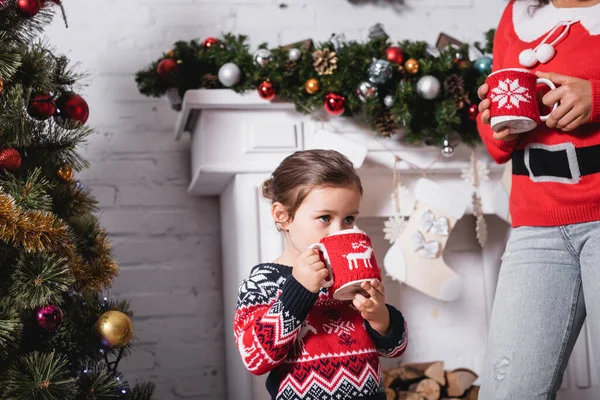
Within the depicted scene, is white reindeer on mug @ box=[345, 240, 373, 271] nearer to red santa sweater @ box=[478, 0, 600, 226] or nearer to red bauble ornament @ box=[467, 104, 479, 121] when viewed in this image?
red santa sweater @ box=[478, 0, 600, 226]

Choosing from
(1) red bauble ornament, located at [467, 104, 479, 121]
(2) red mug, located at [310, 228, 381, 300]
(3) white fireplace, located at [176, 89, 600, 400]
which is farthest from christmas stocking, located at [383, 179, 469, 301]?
(2) red mug, located at [310, 228, 381, 300]

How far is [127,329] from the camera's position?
1.43 meters

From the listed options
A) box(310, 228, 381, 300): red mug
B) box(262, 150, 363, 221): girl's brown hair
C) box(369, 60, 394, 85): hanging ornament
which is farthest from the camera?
box(369, 60, 394, 85): hanging ornament

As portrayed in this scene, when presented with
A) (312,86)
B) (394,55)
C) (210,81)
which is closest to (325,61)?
(312,86)

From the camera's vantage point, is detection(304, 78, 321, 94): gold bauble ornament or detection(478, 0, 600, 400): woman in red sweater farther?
detection(304, 78, 321, 94): gold bauble ornament

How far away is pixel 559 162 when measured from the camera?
1.29 meters

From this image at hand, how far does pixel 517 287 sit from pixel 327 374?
15.3 inches

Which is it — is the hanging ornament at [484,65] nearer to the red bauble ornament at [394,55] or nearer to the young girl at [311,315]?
the red bauble ornament at [394,55]

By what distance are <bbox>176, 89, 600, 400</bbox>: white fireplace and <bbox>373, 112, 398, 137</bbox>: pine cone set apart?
0.07m

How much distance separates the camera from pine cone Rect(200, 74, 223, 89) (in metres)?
1.90

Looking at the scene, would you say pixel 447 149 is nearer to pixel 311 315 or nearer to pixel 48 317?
pixel 311 315

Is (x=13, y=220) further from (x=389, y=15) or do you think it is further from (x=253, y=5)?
(x=389, y=15)

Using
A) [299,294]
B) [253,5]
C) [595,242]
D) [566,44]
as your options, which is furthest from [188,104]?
[595,242]

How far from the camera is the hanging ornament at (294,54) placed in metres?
1.84
